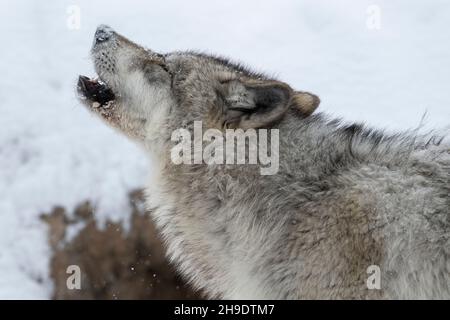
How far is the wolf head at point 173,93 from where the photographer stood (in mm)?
4445

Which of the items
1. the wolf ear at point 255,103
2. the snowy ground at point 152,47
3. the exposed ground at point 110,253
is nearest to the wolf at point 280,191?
the wolf ear at point 255,103

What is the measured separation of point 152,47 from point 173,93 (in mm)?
Result: 4850

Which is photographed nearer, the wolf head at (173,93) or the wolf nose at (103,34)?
the wolf head at (173,93)

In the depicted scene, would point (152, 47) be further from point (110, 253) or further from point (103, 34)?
point (103, 34)

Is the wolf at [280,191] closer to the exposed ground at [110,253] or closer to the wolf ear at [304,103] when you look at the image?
the wolf ear at [304,103]

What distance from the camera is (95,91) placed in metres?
4.99

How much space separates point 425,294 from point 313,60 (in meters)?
6.26

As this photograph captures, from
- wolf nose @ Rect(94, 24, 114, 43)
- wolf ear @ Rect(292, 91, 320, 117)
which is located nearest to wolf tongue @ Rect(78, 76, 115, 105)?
wolf nose @ Rect(94, 24, 114, 43)

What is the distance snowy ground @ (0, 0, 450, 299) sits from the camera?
7297mm

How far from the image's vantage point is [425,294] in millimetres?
3818

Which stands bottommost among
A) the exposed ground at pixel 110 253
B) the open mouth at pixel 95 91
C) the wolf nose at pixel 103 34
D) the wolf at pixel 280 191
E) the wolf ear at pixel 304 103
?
the exposed ground at pixel 110 253

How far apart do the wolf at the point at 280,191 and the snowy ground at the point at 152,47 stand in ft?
6.82
